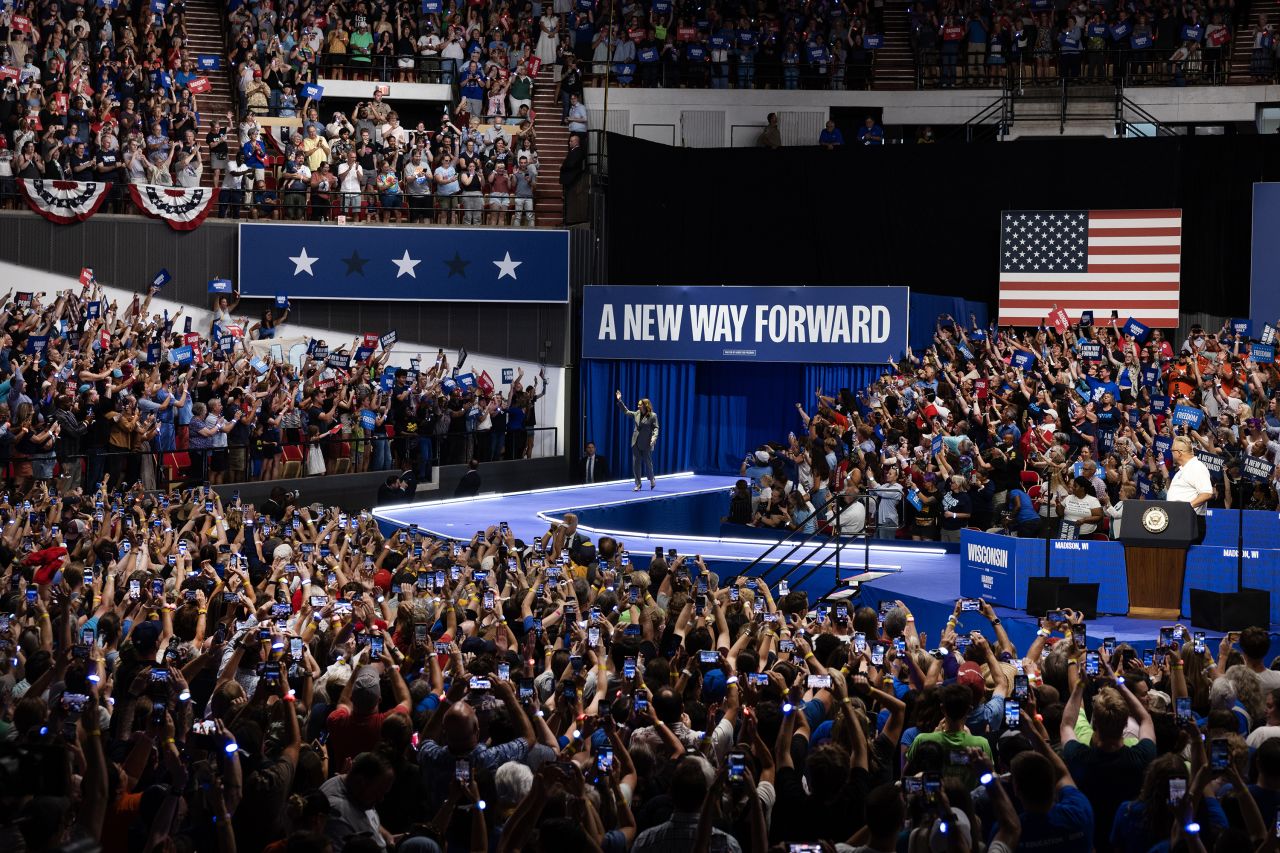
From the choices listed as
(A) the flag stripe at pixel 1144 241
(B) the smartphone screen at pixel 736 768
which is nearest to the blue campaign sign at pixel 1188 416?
(A) the flag stripe at pixel 1144 241

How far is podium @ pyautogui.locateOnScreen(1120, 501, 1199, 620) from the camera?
1395 cm

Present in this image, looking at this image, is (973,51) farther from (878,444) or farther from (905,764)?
(905,764)

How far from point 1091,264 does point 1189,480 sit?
478 inches

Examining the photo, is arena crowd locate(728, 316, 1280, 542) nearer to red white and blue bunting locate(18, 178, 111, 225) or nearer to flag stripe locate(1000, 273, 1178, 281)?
flag stripe locate(1000, 273, 1178, 281)

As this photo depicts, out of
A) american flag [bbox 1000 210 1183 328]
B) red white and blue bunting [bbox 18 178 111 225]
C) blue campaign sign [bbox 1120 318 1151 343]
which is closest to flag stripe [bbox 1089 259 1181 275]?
american flag [bbox 1000 210 1183 328]

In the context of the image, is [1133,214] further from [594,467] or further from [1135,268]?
[594,467]

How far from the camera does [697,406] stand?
1065 inches

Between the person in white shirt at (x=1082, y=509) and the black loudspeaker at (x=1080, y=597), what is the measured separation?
1.25 metres

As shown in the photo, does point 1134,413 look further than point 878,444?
No

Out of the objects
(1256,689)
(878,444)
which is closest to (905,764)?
(1256,689)

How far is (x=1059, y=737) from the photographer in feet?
23.1

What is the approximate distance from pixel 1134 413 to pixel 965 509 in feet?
8.42

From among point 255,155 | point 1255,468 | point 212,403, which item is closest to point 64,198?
point 255,155

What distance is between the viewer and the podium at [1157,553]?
1395cm
